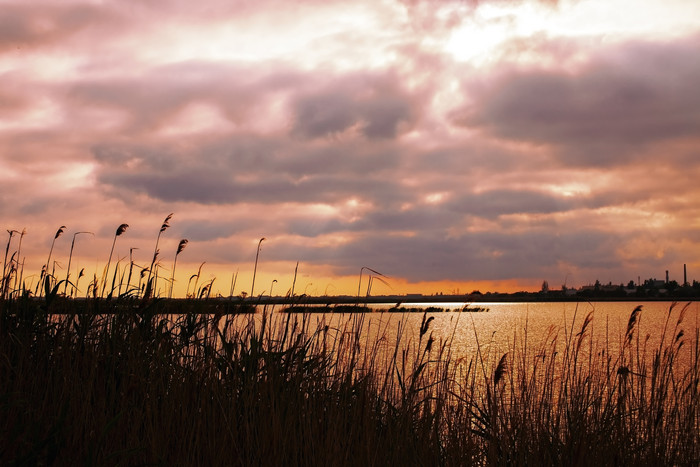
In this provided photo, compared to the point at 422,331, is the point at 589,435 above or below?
below

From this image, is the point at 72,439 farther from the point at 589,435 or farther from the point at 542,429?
the point at 589,435

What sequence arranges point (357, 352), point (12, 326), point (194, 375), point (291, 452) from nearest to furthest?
1. point (291, 452)
2. point (194, 375)
3. point (357, 352)
4. point (12, 326)

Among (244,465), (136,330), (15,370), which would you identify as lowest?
(244,465)

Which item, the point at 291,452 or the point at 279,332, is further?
the point at 279,332

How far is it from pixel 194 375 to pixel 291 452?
3.82 feet

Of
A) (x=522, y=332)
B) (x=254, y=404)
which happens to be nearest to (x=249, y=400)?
(x=254, y=404)

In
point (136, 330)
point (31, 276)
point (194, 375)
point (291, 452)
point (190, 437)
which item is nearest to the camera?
point (190, 437)

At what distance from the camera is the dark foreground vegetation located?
4551mm

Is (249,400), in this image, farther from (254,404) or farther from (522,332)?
(522,332)

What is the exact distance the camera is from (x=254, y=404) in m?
4.80

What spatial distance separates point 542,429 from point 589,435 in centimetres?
46

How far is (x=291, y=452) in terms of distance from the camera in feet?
15.6

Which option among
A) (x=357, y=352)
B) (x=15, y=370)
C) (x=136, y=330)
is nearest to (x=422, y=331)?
(x=357, y=352)

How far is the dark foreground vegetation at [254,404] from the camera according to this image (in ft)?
14.9
